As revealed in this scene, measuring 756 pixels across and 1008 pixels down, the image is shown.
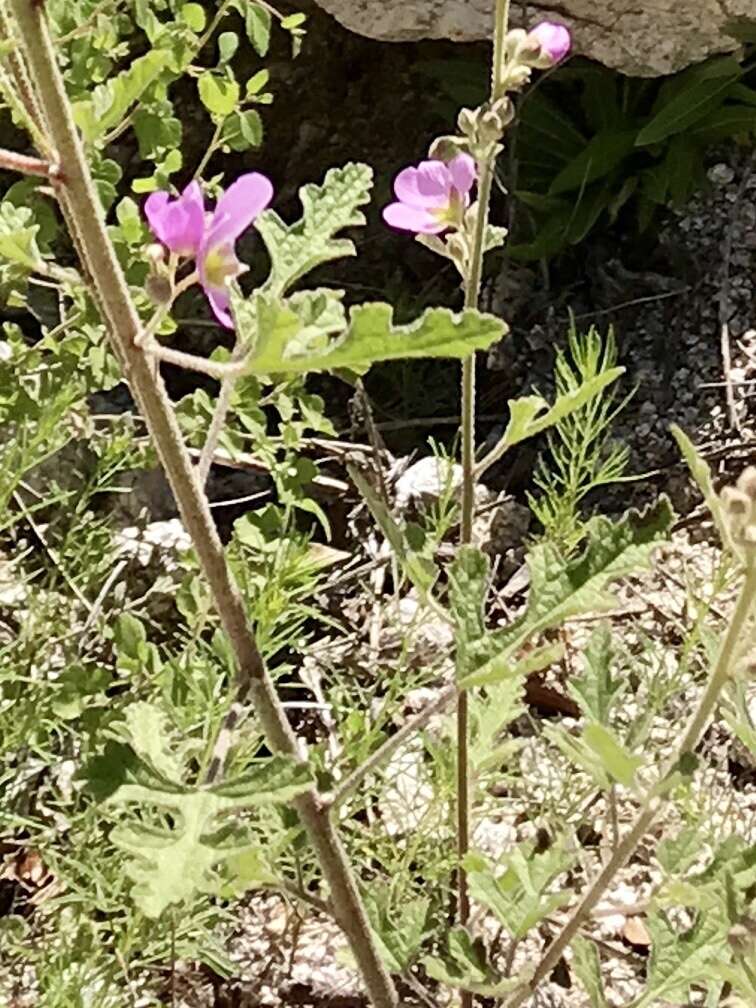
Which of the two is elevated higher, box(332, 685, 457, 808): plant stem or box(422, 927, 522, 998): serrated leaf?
box(332, 685, 457, 808): plant stem

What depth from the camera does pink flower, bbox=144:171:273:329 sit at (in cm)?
105

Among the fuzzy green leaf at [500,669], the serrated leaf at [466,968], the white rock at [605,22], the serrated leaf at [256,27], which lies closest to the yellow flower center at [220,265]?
the fuzzy green leaf at [500,669]

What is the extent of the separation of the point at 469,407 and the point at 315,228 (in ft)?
0.90

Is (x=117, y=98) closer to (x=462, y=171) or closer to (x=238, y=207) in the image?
(x=238, y=207)

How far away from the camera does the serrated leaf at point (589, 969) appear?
1.25 m

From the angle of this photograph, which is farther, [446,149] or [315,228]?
[446,149]

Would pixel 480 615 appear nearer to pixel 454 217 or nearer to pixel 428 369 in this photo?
pixel 454 217

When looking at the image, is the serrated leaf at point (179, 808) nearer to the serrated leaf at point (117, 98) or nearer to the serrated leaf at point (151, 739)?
the serrated leaf at point (151, 739)

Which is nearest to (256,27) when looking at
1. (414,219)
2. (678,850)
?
(414,219)

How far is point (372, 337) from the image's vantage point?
0.80 m

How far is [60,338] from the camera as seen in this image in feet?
6.77

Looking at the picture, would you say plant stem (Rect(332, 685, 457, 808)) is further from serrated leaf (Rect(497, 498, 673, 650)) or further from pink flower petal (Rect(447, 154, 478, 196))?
pink flower petal (Rect(447, 154, 478, 196))

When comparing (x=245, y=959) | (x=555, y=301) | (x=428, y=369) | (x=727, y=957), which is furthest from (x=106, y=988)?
(x=555, y=301)

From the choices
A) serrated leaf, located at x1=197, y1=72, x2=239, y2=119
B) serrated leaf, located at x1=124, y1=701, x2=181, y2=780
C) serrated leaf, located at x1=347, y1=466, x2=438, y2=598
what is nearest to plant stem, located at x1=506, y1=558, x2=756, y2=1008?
serrated leaf, located at x1=347, y1=466, x2=438, y2=598
